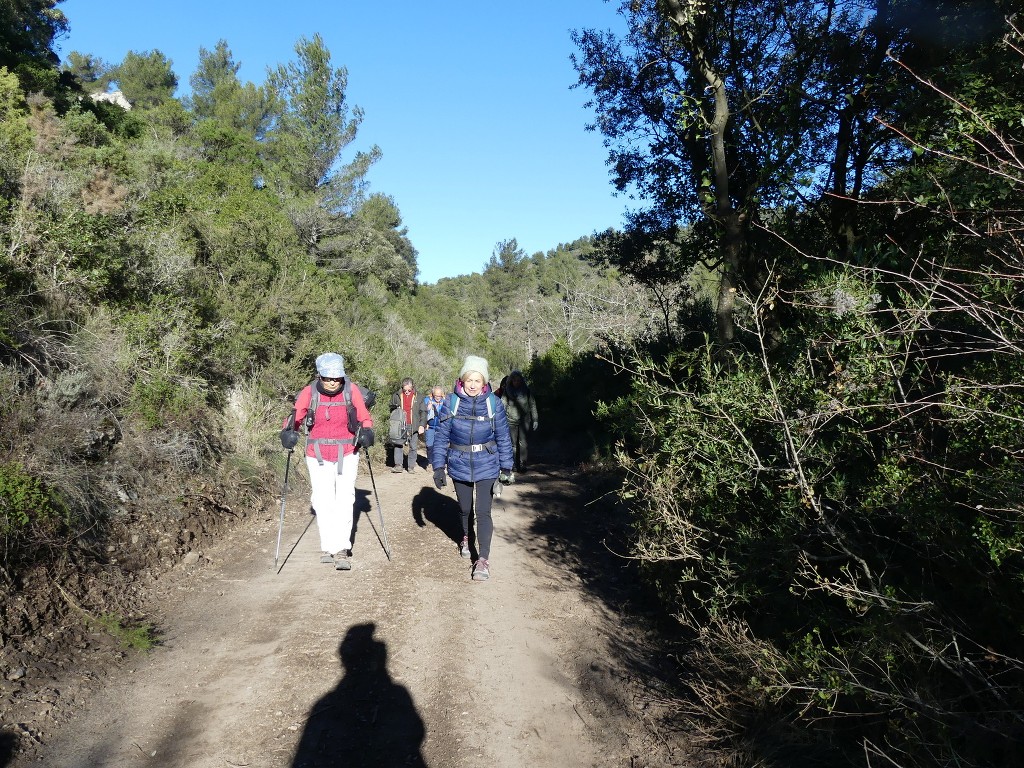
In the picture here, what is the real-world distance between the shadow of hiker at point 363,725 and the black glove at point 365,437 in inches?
86.2

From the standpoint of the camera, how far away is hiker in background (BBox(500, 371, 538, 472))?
44.3 feet

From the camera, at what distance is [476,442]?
695 centimetres

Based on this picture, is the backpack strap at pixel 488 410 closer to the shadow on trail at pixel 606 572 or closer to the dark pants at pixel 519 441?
the shadow on trail at pixel 606 572

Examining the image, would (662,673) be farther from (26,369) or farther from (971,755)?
(26,369)

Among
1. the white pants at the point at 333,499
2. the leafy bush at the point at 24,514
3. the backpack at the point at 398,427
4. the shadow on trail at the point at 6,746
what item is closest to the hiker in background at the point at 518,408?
the backpack at the point at 398,427

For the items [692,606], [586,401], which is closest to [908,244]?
[692,606]

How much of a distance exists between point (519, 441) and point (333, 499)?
720 cm

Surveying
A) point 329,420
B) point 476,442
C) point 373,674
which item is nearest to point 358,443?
point 329,420

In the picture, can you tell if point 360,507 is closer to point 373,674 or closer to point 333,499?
point 333,499

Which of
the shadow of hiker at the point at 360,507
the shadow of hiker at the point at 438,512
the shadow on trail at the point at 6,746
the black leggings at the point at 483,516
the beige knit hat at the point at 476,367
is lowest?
the shadow on trail at the point at 6,746

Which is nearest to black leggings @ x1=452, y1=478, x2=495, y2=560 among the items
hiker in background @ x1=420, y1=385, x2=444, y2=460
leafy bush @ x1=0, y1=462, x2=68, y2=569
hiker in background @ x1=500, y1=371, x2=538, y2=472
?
leafy bush @ x1=0, y1=462, x2=68, y2=569

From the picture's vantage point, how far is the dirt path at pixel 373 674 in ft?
12.5

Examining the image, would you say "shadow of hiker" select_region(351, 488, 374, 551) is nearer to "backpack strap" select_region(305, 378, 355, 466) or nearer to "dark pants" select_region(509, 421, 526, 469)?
"backpack strap" select_region(305, 378, 355, 466)

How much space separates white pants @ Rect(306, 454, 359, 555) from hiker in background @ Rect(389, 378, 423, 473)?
252 inches
